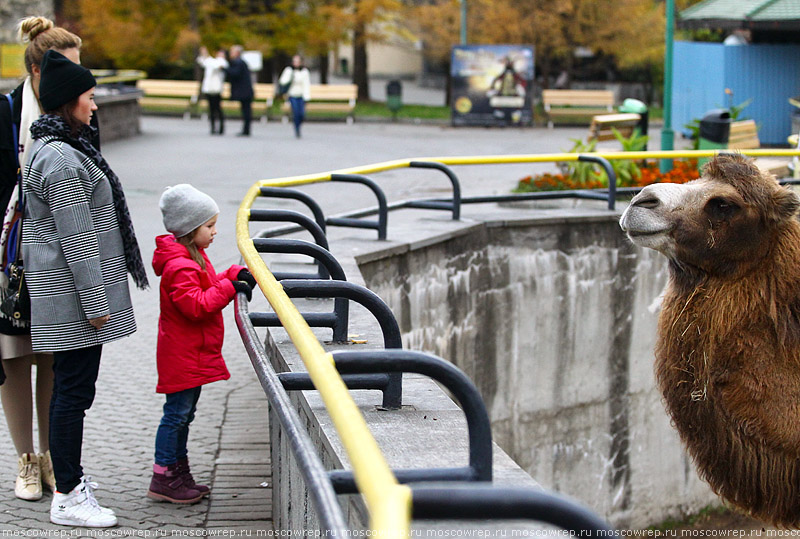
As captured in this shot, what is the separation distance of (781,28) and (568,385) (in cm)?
1376

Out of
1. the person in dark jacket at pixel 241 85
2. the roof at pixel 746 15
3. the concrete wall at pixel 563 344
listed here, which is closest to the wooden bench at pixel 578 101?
the roof at pixel 746 15

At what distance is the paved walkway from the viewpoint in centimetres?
506

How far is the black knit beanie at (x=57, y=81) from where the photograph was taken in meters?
4.66

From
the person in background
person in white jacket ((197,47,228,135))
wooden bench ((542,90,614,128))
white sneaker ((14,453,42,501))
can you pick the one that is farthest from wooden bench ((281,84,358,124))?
white sneaker ((14,453,42,501))

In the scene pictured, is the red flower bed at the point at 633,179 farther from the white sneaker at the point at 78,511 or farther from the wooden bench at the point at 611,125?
the white sneaker at the point at 78,511

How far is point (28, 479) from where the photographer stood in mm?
5082

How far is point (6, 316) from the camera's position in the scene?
4.86 m

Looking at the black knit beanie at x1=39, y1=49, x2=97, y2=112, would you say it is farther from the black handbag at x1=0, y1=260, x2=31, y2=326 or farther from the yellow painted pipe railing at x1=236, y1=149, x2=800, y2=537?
the yellow painted pipe railing at x1=236, y1=149, x2=800, y2=537

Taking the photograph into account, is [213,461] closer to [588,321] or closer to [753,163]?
[753,163]

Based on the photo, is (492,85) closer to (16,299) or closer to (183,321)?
(183,321)

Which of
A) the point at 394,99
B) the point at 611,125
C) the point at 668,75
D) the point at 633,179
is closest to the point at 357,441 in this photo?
the point at 633,179

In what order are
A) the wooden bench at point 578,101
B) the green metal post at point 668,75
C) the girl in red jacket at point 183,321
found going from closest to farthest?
1. the girl in red jacket at point 183,321
2. the green metal post at point 668,75
3. the wooden bench at point 578,101

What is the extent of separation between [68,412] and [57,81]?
1.40 metres

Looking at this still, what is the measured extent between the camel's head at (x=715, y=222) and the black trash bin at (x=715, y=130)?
31.2ft
